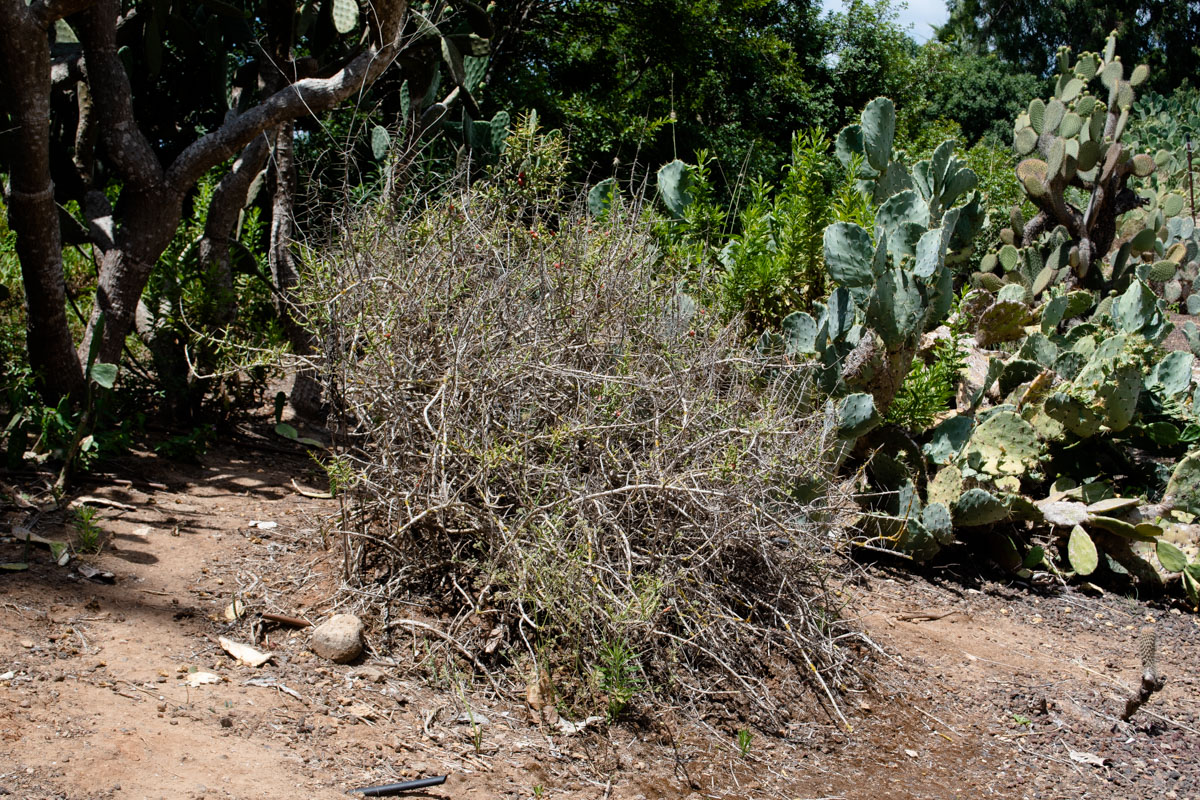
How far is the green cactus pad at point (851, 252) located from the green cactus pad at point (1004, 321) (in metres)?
2.11

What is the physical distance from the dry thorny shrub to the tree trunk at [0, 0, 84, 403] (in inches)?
42.2

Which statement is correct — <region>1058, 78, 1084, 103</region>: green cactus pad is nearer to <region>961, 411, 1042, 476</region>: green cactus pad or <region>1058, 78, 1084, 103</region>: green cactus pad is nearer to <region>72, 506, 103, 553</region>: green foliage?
<region>961, 411, 1042, 476</region>: green cactus pad

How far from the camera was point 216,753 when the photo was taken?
2295 mm

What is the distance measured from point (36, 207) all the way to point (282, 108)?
3.52 feet

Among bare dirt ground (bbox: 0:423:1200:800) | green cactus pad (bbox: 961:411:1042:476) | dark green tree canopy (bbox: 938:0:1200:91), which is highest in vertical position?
dark green tree canopy (bbox: 938:0:1200:91)

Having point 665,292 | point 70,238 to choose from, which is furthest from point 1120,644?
point 70,238

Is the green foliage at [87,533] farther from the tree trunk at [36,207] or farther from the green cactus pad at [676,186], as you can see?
the green cactus pad at [676,186]

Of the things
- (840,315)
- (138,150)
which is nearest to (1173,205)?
(840,315)

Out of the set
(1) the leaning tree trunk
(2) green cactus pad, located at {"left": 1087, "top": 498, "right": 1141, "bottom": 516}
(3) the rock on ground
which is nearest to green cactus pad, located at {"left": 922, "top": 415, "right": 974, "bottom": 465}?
(2) green cactus pad, located at {"left": 1087, "top": 498, "right": 1141, "bottom": 516}

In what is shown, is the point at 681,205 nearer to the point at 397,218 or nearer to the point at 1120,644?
the point at 397,218

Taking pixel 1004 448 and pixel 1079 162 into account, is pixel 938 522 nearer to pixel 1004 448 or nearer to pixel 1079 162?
pixel 1004 448

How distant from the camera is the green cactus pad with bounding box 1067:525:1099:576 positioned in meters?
4.80

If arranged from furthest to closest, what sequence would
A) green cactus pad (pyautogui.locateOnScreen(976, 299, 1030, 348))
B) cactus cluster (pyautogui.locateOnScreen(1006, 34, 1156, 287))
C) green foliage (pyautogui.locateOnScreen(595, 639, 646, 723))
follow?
cactus cluster (pyautogui.locateOnScreen(1006, 34, 1156, 287)) < green cactus pad (pyautogui.locateOnScreen(976, 299, 1030, 348)) < green foliage (pyautogui.locateOnScreen(595, 639, 646, 723))

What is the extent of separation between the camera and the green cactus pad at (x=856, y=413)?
4.28 meters
